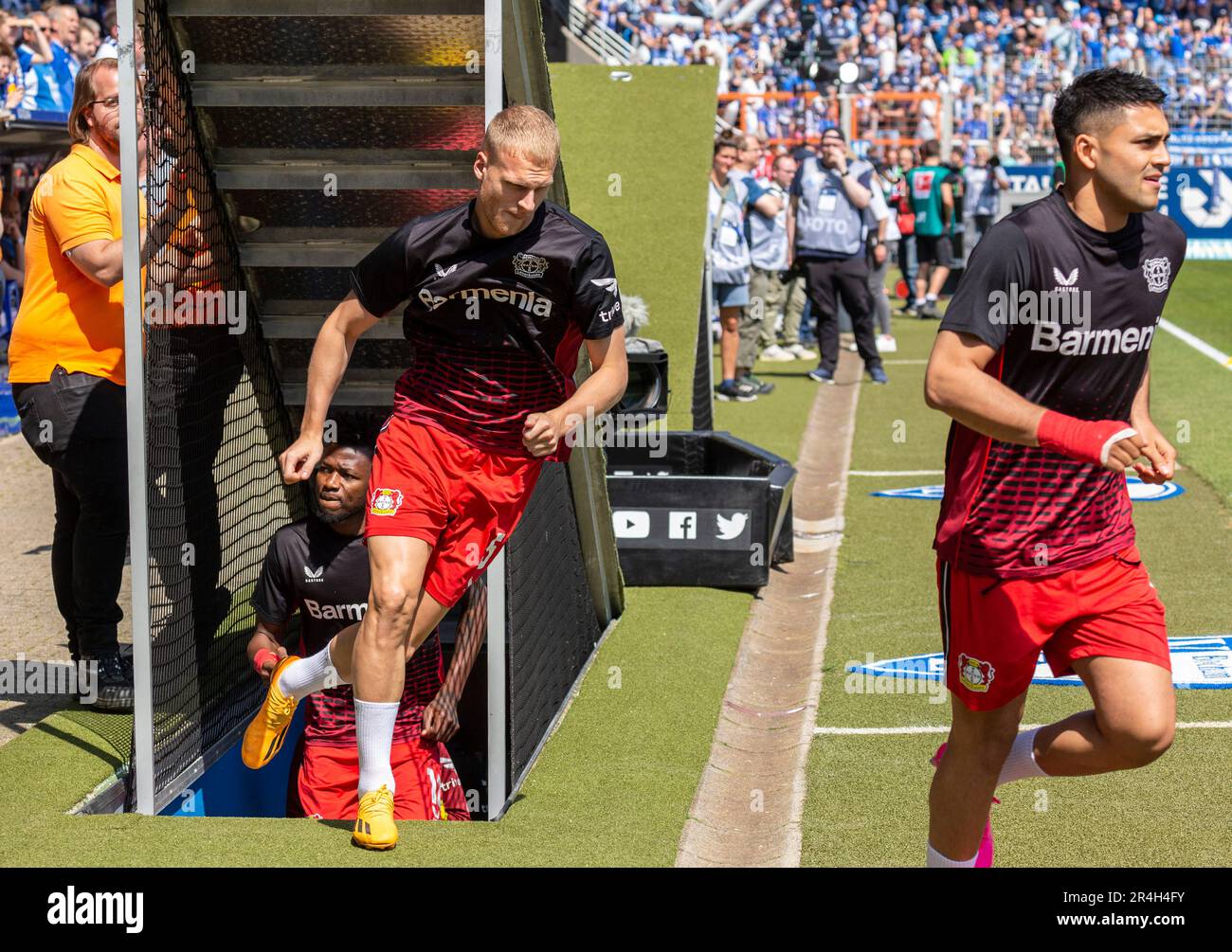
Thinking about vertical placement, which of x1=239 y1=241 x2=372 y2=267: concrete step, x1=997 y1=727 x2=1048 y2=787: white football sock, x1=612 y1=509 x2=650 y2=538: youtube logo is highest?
x1=239 y1=241 x2=372 y2=267: concrete step

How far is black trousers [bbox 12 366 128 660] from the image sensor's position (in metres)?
5.95

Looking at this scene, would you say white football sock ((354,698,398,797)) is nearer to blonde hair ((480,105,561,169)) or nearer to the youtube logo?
blonde hair ((480,105,561,169))

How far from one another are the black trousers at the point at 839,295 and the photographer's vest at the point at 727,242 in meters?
1.03

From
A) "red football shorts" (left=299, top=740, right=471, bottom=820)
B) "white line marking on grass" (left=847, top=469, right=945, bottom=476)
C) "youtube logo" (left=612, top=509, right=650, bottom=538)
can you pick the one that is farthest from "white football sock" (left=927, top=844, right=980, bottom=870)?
"white line marking on grass" (left=847, top=469, right=945, bottom=476)

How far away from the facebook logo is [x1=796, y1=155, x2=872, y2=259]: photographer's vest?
7461 mm

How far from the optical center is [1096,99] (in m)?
3.87

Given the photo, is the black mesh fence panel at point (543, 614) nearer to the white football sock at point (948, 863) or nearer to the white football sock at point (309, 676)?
the white football sock at point (309, 676)

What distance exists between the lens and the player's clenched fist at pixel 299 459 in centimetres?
457

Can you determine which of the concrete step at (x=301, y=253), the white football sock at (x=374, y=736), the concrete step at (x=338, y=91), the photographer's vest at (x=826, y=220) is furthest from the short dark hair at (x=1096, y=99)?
the photographer's vest at (x=826, y=220)

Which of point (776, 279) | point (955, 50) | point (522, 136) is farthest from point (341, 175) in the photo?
point (955, 50)

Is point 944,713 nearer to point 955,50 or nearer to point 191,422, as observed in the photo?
point 191,422

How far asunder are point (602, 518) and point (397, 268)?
2701 mm

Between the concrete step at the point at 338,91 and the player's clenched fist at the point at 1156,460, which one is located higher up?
the concrete step at the point at 338,91

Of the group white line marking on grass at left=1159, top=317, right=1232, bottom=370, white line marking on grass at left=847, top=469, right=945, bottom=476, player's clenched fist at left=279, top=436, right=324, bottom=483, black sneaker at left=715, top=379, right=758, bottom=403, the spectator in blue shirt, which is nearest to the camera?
player's clenched fist at left=279, top=436, right=324, bottom=483
